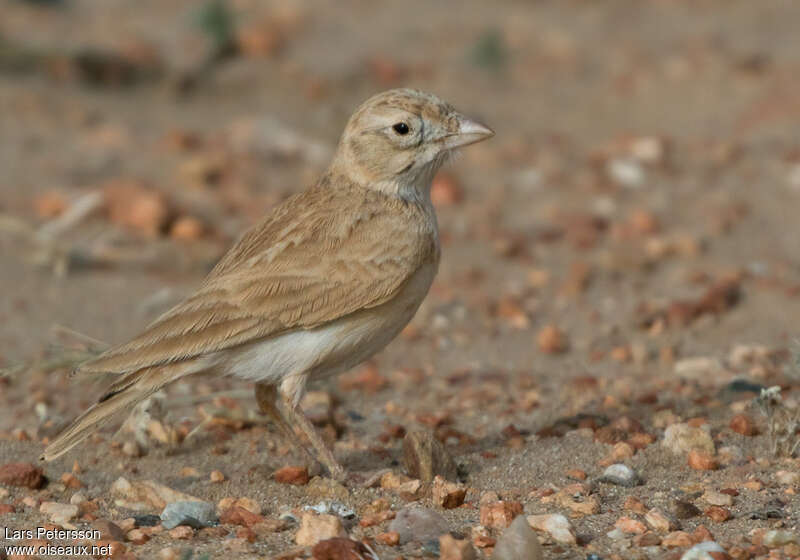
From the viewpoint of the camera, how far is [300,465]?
476cm

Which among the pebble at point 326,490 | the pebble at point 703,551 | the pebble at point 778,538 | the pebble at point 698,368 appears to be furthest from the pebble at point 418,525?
the pebble at point 698,368

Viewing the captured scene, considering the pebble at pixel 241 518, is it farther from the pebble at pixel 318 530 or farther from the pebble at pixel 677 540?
the pebble at pixel 677 540

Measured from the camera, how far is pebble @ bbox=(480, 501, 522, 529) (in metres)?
3.90

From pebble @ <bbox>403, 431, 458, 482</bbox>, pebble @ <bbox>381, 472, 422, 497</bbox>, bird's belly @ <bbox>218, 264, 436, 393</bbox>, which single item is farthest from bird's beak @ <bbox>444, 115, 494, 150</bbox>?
pebble @ <bbox>381, 472, 422, 497</bbox>

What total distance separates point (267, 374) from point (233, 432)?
796mm

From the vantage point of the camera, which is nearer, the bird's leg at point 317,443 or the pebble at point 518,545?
the pebble at point 518,545

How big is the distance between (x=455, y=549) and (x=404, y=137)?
6.20 ft

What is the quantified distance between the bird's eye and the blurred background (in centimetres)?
123

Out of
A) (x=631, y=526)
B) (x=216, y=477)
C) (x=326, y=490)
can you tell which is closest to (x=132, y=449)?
(x=216, y=477)

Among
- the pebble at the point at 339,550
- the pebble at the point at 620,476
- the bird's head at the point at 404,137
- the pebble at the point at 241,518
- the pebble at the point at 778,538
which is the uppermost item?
the bird's head at the point at 404,137

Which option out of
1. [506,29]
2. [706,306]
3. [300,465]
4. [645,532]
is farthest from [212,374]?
[506,29]

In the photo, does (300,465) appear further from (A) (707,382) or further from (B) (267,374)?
(A) (707,382)

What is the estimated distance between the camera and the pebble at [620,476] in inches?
171

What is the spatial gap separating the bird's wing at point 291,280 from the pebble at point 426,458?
50 centimetres
